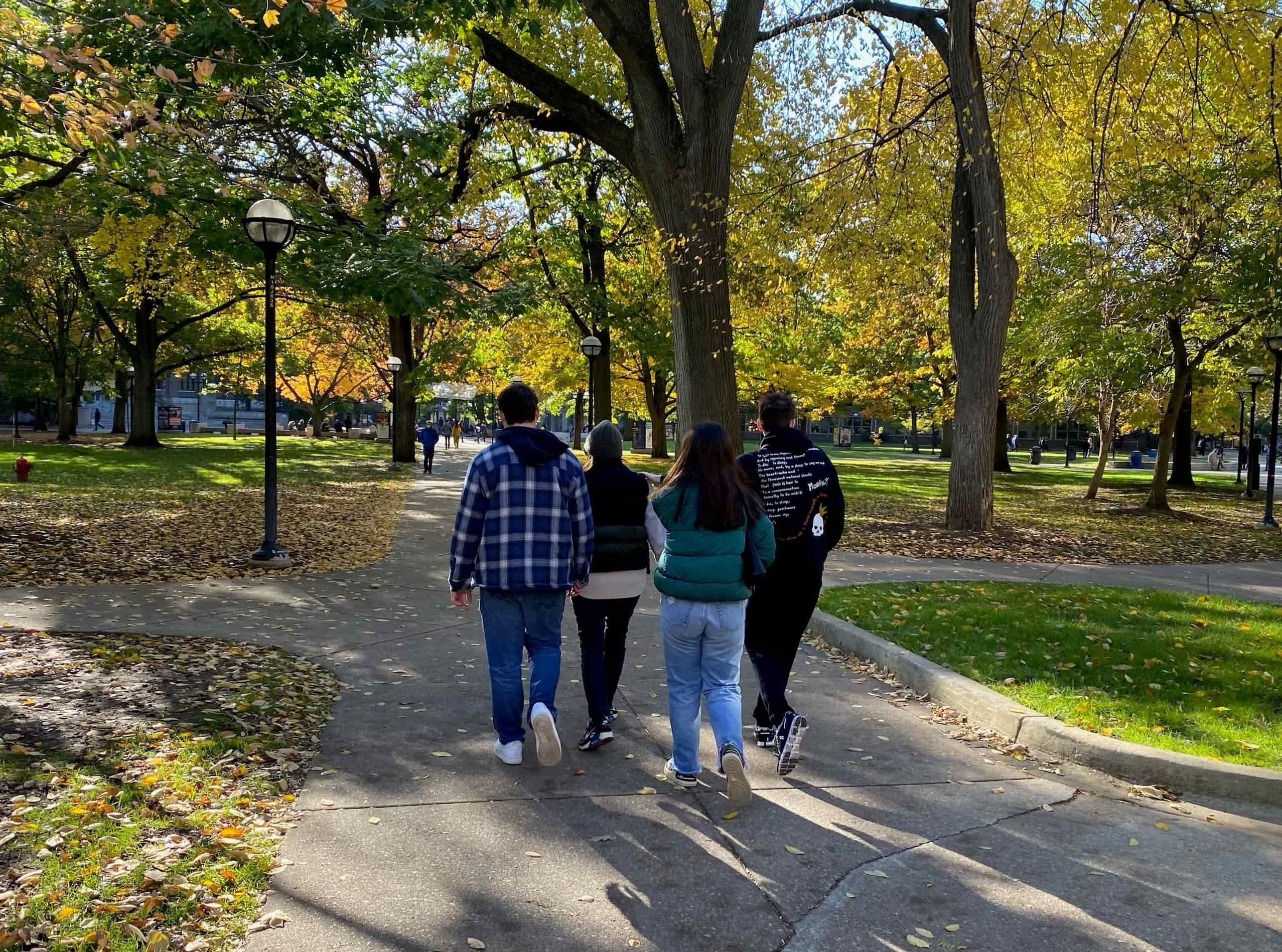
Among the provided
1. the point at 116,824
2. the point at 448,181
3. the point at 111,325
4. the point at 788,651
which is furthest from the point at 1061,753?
the point at 111,325

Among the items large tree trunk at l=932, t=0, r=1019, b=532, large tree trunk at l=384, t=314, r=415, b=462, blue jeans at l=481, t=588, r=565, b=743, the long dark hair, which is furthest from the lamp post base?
large tree trunk at l=384, t=314, r=415, b=462

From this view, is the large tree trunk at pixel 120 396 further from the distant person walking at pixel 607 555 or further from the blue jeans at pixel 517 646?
the blue jeans at pixel 517 646

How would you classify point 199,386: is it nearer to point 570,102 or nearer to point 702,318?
point 570,102

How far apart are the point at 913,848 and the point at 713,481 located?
187 centimetres

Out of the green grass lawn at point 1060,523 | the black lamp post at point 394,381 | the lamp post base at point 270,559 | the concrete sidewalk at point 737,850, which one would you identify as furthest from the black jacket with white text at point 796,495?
the black lamp post at point 394,381

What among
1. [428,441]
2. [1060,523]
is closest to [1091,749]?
[1060,523]

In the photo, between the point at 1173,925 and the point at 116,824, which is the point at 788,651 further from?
the point at 116,824

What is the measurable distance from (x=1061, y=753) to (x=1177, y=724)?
3.12 feet

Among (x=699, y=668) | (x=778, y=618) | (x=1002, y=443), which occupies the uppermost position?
(x=1002, y=443)

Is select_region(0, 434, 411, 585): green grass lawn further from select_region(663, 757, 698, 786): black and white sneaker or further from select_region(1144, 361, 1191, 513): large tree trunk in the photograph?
select_region(1144, 361, 1191, 513): large tree trunk

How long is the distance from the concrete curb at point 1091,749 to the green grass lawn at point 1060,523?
6.97 metres

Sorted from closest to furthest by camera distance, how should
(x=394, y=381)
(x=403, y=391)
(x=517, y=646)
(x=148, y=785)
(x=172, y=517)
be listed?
1. (x=148, y=785)
2. (x=517, y=646)
3. (x=172, y=517)
4. (x=403, y=391)
5. (x=394, y=381)

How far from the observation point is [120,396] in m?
49.4

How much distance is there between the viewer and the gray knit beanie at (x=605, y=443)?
16.7ft
